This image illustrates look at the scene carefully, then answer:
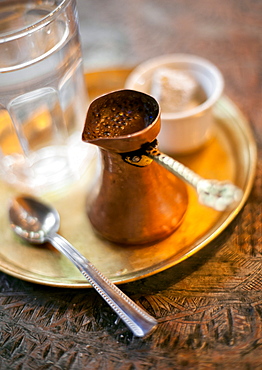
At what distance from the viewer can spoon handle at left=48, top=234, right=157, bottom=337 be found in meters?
0.42

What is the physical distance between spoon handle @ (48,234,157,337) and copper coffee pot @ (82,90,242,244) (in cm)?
5

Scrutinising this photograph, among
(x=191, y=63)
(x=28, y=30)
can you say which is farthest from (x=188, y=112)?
(x=28, y=30)

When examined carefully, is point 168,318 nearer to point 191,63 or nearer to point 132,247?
point 132,247

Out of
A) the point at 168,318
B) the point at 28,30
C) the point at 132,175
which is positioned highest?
the point at 28,30

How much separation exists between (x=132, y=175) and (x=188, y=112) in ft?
0.53

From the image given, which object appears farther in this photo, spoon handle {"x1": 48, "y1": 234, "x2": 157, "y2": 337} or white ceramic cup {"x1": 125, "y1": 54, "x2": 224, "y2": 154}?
white ceramic cup {"x1": 125, "y1": 54, "x2": 224, "y2": 154}

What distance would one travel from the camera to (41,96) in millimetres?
567

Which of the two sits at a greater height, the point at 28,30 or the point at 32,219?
the point at 28,30

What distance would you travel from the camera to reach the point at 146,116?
1.48 ft

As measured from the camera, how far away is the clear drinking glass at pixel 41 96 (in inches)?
19.6

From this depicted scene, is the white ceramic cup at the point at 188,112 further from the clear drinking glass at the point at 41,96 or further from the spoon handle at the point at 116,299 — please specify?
the spoon handle at the point at 116,299

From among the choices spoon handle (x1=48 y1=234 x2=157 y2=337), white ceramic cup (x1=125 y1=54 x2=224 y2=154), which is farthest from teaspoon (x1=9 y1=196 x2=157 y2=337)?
white ceramic cup (x1=125 y1=54 x2=224 y2=154)

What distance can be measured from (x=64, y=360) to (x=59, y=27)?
14.7 inches

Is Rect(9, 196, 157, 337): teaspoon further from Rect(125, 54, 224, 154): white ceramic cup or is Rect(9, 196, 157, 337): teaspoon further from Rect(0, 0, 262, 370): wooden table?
Rect(125, 54, 224, 154): white ceramic cup
